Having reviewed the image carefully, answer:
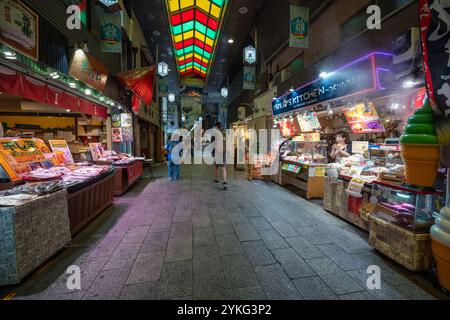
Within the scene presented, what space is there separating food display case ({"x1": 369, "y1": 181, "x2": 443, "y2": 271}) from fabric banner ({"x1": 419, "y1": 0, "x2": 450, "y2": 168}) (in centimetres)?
74

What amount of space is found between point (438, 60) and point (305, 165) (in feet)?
13.4

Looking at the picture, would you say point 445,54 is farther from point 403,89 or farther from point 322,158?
point 322,158

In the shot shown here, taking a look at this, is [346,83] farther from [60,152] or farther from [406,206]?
[60,152]

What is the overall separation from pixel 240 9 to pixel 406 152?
38.0ft

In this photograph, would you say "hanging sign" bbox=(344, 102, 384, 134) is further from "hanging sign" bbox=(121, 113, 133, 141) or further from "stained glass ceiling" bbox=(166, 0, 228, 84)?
"stained glass ceiling" bbox=(166, 0, 228, 84)

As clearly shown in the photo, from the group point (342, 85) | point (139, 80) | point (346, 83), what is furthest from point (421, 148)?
point (139, 80)

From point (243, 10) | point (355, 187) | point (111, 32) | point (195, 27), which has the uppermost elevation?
point (195, 27)

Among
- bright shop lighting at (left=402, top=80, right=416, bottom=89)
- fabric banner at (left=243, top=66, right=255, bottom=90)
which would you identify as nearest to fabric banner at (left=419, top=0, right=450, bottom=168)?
bright shop lighting at (left=402, top=80, right=416, bottom=89)

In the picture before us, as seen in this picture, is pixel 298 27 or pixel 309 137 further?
pixel 309 137

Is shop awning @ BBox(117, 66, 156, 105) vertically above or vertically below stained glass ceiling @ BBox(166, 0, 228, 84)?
below

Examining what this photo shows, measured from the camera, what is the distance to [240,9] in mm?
10656

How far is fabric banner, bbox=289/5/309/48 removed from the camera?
646 centimetres

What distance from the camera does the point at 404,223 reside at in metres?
2.75
